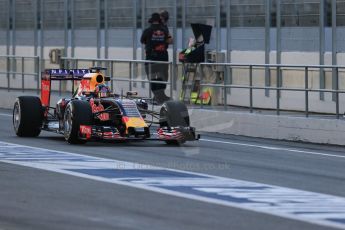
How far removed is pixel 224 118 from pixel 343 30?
3.59 metres

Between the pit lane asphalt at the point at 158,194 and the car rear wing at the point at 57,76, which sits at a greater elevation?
the car rear wing at the point at 57,76

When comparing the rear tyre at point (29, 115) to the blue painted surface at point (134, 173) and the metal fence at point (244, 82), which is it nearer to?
the metal fence at point (244, 82)

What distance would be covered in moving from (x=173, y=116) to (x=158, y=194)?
6657 millimetres

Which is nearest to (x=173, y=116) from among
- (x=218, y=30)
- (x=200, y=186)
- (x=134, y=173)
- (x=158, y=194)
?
(x=134, y=173)

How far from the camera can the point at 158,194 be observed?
12.9 m

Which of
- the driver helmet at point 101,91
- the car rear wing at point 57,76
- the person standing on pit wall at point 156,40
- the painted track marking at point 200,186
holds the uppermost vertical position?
the person standing on pit wall at point 156,40

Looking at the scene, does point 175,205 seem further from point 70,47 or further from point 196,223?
point 70,47

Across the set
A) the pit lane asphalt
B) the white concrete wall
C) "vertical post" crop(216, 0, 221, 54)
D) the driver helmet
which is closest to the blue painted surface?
the pit lane asphalt

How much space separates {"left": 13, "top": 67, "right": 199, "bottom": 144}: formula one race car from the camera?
62.4 feet

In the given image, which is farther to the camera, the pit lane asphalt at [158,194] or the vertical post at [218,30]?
the vertical post at [218,30]

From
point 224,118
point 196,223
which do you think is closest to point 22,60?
point 224,118

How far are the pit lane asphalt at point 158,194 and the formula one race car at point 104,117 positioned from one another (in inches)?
9.7

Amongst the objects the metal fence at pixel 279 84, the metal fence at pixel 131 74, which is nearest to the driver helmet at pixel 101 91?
the metal fence at pixel 279 84

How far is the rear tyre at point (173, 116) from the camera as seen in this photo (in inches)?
767
